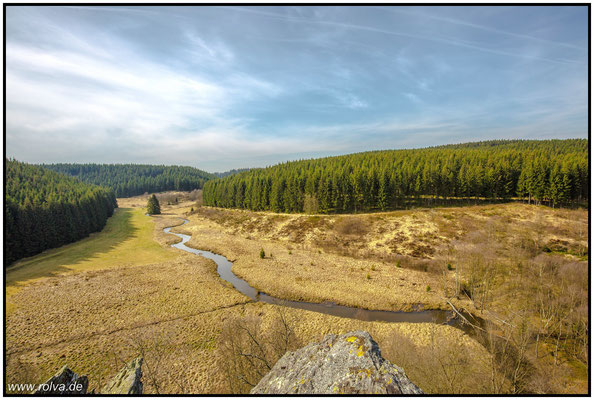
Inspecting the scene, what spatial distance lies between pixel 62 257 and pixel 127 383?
181ft

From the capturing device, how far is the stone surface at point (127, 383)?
7.82 meters

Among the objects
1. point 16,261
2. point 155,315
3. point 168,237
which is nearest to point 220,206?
point 168,237

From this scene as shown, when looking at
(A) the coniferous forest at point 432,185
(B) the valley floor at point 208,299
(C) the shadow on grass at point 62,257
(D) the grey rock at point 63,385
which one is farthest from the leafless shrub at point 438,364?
(A) the coniferous forest at point 432,185

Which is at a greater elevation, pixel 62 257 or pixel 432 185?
pixel 432 185

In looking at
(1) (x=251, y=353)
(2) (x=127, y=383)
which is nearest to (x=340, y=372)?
(2) (x=127, y=383)

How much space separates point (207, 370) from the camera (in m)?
18.6

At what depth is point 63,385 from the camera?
313 inches

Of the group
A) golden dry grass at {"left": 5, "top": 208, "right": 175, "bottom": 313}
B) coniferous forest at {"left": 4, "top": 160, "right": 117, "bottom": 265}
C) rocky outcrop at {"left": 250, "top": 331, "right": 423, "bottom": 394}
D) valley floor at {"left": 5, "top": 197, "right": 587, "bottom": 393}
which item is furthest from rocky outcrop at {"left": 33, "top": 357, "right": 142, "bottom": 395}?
coniferous forest at {"left": 4, "top": 160, "right": 117, "bottom": 265}

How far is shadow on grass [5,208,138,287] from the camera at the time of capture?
36.1m

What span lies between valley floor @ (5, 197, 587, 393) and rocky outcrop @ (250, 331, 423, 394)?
10024 millimetres

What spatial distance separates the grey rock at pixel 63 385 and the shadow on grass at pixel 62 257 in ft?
128

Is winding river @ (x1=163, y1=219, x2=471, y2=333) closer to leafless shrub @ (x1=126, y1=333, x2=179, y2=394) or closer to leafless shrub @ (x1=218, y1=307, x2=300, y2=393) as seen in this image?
leafless shrub @ (x1=218, y1=307, x2=300, y2=393)

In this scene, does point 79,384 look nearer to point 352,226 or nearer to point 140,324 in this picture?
point 140,324

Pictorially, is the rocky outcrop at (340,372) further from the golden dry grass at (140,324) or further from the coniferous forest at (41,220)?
the coniferous forest at (41,220)
